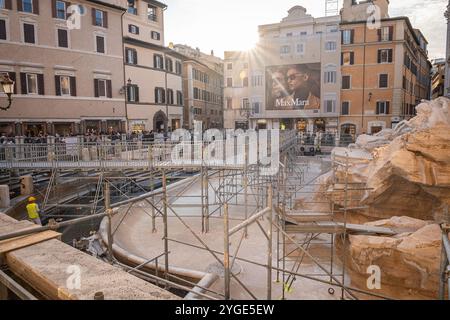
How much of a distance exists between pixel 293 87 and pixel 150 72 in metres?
18.9

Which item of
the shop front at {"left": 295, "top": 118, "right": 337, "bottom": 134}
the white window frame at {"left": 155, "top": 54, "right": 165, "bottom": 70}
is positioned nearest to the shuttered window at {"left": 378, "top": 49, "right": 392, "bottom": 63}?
the shop front at {"left": 295, "top": 118, "right": 337, "bottom": 134}

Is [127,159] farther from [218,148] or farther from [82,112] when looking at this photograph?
[82,112]

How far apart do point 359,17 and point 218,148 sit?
42047 mm

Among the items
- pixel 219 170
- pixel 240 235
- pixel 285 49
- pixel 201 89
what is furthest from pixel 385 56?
pixel 240 235

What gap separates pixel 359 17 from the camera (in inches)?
1852

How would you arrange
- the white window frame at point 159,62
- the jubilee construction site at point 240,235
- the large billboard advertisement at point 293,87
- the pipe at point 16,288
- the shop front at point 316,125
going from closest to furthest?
the pipe at point 16,288
the jubilee construction site at point 240,235
the white window frame at point 159,62
the large billboard advertisement at point 293,87
the shop front at point 316,125

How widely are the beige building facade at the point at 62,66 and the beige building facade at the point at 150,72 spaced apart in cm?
173

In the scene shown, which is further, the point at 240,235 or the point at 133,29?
the point at 133,29

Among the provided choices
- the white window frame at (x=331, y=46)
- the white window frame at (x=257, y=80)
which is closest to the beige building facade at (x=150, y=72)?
the white window frame at (x=257, y=80)

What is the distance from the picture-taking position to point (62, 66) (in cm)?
2805

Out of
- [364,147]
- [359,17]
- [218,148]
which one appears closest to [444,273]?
[218,148]

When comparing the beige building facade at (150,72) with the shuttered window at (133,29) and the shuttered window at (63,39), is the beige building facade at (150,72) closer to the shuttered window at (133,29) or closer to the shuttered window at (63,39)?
the shuttered window at (133,29)

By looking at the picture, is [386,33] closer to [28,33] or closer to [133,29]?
[133,29]

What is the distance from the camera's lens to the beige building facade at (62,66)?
2533 cm
